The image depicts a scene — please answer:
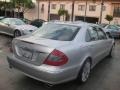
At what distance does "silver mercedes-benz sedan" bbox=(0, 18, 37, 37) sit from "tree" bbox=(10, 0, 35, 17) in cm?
3611

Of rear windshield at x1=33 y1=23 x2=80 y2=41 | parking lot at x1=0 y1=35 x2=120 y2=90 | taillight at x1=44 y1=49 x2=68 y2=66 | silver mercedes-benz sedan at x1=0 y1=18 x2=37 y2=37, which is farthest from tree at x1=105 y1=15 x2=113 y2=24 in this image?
taillight at x1=44 y1=49 x2=68 y2=66

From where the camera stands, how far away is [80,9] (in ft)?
161

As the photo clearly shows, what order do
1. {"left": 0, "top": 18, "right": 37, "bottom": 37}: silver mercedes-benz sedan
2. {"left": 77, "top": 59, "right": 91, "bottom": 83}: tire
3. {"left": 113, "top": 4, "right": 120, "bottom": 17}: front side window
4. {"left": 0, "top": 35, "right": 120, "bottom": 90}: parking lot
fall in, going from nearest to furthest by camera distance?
{"left": 0, "top": 35, "right": 120, "bottom": 90}: parking lot, {"left": 77, "top": 59, "right": 91, "bottom": 83}: tire, {"left": 0, "top": 18, "right": 37, "bottom": 37}: silver mercedes-benz sedan, {"left": 113, "top": 4, "right": 120, "bottom": 17}: front side window

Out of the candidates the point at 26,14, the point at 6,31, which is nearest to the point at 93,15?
the point at 26,14

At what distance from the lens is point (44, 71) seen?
4.24 m

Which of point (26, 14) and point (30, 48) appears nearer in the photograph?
point (30, 48)

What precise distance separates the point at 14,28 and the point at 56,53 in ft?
29.6

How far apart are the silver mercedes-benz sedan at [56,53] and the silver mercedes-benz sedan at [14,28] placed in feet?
22.7

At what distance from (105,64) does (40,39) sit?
334 cm

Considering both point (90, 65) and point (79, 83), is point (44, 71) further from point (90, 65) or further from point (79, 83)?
point (90, 65)

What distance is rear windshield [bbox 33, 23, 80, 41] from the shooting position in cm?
510

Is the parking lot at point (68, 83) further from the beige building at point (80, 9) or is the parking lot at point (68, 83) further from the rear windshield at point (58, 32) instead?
the beige building at point (80, 9)

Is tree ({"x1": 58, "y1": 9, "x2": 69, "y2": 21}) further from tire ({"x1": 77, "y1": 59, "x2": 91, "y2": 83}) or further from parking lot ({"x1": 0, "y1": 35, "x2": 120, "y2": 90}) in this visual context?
tire ({"x1": 77, "y1": 59, "x2": 91, "y2": 83})

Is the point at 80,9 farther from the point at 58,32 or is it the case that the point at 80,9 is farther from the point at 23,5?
the point at 58,32
